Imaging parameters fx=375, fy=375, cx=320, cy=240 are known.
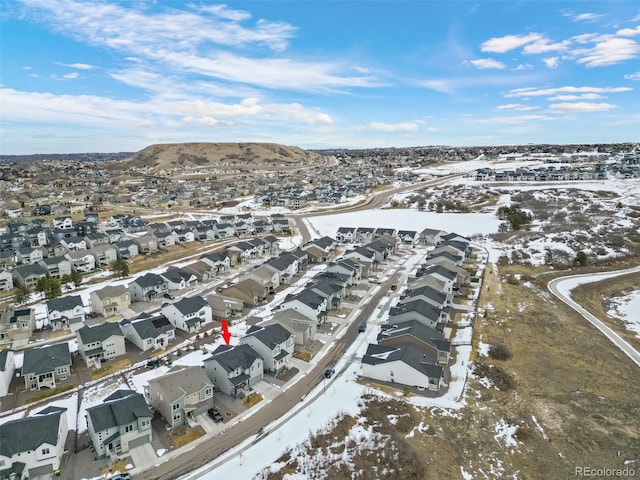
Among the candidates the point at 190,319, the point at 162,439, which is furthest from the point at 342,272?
the point at 162,439

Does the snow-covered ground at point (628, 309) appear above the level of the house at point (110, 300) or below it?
below

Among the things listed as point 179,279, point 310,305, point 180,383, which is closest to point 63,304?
point 179,279

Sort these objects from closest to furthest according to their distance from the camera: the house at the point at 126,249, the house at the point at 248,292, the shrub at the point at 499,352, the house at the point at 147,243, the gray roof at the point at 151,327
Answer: the shrub at the point at 499,352 → the gray roof at the point at 151,327 → the house at the point at 248,292 → the house at the point at 126,249 → the house at the point at 147,243

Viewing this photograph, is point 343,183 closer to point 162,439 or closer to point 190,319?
point 190,319

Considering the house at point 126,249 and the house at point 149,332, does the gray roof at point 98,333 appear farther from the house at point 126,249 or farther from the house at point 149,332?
the house at point 126,249

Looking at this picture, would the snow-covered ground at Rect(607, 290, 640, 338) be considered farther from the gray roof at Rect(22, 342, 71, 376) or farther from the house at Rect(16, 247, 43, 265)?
the house at Rect(16, 247, 43, 265)

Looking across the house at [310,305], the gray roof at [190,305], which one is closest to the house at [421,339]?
the house at [310,305]

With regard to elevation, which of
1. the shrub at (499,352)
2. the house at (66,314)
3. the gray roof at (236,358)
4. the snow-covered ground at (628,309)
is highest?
the gray roof at (236,358)

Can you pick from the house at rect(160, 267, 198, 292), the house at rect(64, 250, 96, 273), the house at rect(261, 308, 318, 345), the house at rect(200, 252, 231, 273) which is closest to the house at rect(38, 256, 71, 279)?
the house at rect(64, 250, 96, 273)
